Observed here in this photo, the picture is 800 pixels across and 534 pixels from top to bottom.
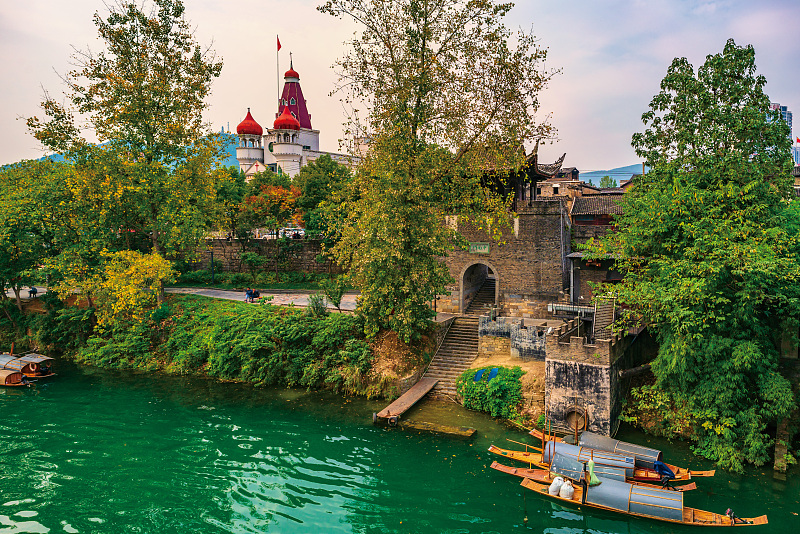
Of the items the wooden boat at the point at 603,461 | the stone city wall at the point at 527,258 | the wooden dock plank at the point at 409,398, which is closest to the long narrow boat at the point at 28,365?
the wooden dock plank at the point at 409,398

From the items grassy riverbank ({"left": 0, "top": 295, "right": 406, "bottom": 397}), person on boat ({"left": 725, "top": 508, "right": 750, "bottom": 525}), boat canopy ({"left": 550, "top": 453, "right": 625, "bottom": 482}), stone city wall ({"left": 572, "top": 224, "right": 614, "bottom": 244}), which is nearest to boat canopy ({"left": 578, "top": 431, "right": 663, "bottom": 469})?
boat canopy ({"left": 550, "top": 453, "right": 625, "bottom": 482})

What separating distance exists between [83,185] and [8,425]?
1169cm

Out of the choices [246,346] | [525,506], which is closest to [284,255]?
[246,346]

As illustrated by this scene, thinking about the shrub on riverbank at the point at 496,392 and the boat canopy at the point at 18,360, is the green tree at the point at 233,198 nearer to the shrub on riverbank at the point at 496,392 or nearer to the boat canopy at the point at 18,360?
the boat canopy at the point at 18,360

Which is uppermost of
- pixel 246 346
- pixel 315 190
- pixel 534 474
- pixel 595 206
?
pixel 315 190

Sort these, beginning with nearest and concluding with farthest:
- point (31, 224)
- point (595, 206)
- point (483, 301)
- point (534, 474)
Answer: point (534, 474)
point (483, 301)
point (31, 224)
point (595, 206)

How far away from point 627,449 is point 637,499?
5.27 feet

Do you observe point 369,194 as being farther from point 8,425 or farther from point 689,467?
point 8,425

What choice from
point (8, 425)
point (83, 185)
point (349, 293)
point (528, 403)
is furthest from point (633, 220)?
point (83, 185)

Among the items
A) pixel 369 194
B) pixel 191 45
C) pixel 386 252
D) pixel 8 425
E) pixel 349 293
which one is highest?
pixel 191 45

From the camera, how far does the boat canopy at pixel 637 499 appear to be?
11414 millimetres

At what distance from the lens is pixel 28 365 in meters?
22.0

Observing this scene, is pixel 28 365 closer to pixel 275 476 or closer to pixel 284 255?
pixel 275 476

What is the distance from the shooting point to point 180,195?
25.1 meters
